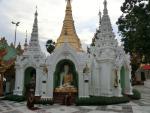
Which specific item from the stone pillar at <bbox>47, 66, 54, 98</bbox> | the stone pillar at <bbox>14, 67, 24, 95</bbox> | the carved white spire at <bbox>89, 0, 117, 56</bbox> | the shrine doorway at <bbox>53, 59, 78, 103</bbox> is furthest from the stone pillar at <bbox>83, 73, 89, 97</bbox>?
the stone pillar at <bbox>14, 67, 24, 95</bbox>

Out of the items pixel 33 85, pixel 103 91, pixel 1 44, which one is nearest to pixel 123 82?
pixel 103 91

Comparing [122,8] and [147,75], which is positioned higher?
[122,8]

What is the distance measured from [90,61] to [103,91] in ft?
8.97

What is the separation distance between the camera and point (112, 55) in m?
23.4

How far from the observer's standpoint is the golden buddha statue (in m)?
22.0

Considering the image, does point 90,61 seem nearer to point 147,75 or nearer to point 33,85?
point 33,85

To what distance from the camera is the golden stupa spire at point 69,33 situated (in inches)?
975

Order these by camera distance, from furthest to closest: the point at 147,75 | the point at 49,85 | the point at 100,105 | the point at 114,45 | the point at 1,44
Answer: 1. the point at 147,75
2. the point at 1,44
3. the point at 114,45
4. the point at 49,85
5. the point at 100,105

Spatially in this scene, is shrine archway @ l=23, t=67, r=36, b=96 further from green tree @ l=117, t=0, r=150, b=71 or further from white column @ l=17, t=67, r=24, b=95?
green tree @ l=117, t=0, r=150, b=71

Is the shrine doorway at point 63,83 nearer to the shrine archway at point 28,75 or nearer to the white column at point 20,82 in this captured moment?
the shrine archway at point 28,75

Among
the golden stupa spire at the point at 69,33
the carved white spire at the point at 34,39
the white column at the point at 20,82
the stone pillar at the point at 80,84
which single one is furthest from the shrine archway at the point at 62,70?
the carved white spire at the point at 34,39

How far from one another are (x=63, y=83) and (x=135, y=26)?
25.8 ft

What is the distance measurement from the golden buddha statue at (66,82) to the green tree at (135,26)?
6.21 m

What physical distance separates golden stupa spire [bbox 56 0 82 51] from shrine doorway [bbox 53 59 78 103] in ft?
6.52
